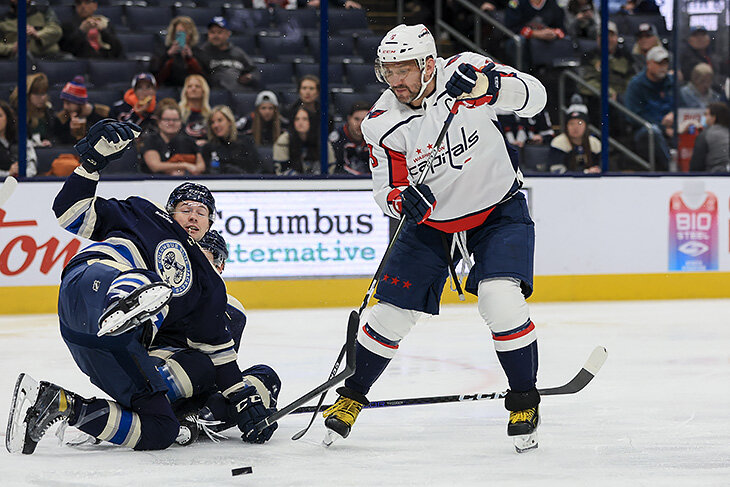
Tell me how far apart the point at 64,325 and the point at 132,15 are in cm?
418

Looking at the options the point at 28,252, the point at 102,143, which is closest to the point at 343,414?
the point at 102,143

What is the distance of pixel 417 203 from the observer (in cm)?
277

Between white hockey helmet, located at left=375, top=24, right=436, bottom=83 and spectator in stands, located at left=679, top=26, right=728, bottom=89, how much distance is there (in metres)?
4.51

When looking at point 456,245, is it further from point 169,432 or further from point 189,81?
point 189,81

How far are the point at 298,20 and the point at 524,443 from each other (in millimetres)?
4358

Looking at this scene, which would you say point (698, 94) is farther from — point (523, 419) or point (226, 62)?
point (523, 419)

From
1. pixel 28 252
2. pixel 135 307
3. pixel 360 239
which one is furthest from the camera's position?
pixel 360 239

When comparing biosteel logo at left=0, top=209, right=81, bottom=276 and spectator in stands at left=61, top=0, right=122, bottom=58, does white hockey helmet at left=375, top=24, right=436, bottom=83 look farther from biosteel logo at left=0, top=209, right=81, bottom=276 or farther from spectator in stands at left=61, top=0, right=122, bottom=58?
spectator in stands at left=61, top=0, right=122, bottom=58

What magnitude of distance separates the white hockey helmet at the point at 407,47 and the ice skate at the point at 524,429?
0.87m

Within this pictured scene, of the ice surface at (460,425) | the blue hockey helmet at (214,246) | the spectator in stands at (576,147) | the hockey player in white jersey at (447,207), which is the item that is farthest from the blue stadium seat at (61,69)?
the hockey player in white jersey at (447,207)

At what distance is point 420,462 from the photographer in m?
2.67

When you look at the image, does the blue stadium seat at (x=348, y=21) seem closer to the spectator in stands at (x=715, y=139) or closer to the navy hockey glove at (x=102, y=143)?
the spectator in stands at (x=715, y=139)

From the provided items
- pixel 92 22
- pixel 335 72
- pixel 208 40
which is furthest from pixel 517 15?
pixel 92 22

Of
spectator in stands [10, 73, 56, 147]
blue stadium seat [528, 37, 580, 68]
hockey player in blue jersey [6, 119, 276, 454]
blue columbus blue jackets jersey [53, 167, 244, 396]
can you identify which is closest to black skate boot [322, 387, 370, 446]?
hockey player in blue jersey [6, 119, 276, 454]
